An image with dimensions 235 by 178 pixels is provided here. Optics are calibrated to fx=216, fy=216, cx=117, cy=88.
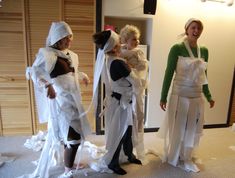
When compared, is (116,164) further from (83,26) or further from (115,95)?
(83,26)

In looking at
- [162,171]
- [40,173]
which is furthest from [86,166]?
[162,171]

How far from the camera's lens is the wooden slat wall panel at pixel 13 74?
2.32 meters

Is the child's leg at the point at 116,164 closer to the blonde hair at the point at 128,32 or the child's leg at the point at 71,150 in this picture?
the child's leg at the point at 71,150

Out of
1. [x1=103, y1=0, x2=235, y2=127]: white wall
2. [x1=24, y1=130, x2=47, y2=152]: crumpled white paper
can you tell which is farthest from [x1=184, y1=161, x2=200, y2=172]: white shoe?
[x1=24, y1=130, x2=47, y2=152]: crumpled white paper

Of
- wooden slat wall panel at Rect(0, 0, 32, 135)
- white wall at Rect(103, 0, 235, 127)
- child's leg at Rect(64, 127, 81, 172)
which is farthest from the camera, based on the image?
white wall at Rect(103, 0, 235, 127)

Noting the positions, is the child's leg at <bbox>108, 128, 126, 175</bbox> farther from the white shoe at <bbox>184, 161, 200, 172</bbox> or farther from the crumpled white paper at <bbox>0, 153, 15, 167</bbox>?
the crumpled white paper at <bbox>0, 153, 15, 167</bbox>

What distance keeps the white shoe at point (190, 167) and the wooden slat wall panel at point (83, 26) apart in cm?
139

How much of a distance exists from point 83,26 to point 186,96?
1368mm

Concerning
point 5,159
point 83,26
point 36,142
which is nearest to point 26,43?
point 83,26

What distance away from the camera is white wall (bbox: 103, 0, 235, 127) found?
2494 mm

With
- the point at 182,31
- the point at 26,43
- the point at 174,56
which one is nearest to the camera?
the point at 174,56

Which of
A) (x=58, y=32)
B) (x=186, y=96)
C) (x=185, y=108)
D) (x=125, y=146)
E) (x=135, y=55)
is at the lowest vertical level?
(x=125, y=146)

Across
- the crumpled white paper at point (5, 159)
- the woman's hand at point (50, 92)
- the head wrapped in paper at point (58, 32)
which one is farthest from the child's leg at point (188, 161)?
the crumpled white paper at point (5, 159)

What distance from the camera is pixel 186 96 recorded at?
6.50 ft
